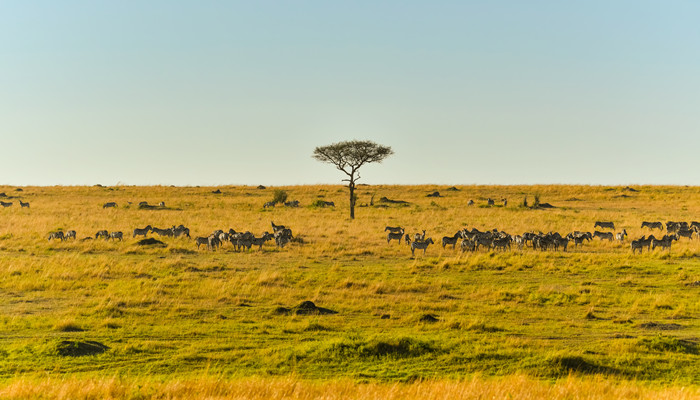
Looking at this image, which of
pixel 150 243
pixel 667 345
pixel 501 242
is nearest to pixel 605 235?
pixel 501 242

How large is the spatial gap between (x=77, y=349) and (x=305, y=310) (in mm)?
6508

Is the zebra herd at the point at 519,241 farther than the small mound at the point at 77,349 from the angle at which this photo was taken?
Yes

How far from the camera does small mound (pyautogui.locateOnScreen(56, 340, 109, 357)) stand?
46.5 ft

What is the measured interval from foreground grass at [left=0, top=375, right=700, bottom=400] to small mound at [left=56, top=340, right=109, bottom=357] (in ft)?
8.43

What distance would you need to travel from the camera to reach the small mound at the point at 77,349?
1416cm

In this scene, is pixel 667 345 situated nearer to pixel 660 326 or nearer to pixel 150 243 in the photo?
pixel 660 326

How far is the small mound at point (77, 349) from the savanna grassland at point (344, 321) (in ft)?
0.12

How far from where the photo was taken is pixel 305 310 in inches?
753

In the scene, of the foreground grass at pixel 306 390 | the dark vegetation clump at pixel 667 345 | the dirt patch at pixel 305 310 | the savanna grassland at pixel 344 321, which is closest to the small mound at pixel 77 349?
the savanna grassland at pixel 344 321

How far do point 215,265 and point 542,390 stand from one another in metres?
19.0

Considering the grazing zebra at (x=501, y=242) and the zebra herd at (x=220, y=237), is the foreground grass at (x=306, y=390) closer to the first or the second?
the grazing zebra at (x=501, y=242)

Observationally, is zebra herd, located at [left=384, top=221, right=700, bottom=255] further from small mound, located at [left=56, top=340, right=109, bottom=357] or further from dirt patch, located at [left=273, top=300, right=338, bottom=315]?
small mound, located at [left=56, top=340, right=109, bottom=357]

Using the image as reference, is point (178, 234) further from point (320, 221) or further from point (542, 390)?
point (542, 390)

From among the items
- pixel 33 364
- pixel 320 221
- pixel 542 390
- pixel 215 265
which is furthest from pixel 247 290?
pixel 320 221
